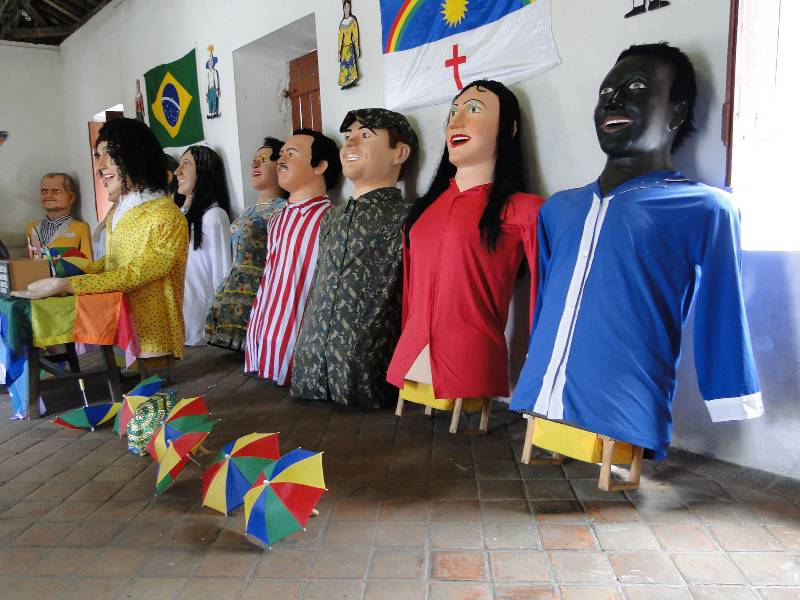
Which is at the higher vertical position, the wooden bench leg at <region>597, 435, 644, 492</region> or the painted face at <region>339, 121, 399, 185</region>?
the painted face at <region>339, 121, 399, 185</region>

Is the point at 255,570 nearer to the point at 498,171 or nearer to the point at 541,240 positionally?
the point at 541,240

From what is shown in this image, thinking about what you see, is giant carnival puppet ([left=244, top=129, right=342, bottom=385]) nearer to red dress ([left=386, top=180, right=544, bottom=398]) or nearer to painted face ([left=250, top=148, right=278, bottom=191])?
painted face ([left=250, top=148, right=278, bottom=191])

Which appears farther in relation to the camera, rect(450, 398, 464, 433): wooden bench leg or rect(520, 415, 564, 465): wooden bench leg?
rect(450, 398, 464, 433): wooden bench leg

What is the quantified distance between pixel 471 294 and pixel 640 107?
0.96 meters

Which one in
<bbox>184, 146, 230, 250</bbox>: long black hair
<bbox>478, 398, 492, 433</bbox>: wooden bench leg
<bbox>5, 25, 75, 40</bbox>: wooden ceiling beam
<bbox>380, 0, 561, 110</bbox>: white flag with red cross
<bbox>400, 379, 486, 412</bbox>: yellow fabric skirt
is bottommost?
<bbox>478, 398, 492, 433</bbox>: wooden bench leg

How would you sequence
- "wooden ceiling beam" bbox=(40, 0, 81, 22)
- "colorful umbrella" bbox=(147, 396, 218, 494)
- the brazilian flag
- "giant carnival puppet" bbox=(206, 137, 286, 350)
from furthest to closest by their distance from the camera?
"wooden ceiling beam" bbox=(40, 0, 81, 22), the brazilian flag, "giant carnival puppet" bbox=(206, 137, 286, 350), "colorful umbrella" bbox=(147, 396, 218, 494)

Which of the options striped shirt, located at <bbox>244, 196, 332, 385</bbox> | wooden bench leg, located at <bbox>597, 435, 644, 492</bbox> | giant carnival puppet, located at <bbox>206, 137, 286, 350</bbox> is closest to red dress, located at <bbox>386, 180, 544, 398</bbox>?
wooden bench leg, located at <bbox>597, 435, 644, 492</bbox>

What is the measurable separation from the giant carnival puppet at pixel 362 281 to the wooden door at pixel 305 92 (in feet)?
4.49

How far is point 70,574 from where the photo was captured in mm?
1791

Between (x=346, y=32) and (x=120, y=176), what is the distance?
1518mm

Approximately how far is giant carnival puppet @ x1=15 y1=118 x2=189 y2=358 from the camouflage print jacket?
0.94m

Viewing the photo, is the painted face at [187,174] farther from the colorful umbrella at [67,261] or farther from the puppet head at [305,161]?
the colorful umbrella at [67,261]

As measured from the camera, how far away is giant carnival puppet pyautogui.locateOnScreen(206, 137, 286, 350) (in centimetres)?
417

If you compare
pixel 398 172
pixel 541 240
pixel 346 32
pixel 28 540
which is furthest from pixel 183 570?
pixel 346 32
